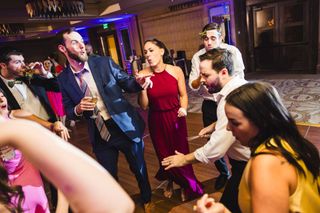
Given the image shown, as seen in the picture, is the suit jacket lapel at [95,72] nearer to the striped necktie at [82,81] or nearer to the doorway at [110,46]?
the striped necktie at [82,81]

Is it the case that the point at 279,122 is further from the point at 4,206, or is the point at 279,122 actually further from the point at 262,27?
the point at 262,27

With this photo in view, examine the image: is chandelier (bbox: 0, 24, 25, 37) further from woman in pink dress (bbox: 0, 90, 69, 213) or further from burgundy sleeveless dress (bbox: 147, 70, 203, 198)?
woman in pink dress (bbox: 0, 90, 69, 213)

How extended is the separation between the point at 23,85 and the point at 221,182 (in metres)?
2.15

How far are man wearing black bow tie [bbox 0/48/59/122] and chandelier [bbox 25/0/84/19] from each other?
205 centimetres

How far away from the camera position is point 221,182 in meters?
2.59

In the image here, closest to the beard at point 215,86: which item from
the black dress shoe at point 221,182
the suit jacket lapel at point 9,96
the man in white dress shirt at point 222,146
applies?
the man in white dress shirt at point 222,146

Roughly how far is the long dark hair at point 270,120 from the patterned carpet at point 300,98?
10.2 feet

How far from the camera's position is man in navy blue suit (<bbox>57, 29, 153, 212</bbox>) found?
79.6 inches

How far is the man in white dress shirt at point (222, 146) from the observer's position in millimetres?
1476

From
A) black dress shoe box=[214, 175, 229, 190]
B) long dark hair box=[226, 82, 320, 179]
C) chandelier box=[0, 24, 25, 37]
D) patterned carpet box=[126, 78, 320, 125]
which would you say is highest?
chandelier box=[0, 24, 25, 37]

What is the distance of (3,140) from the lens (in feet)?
1.35

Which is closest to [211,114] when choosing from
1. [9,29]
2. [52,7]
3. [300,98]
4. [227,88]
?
[227,88]

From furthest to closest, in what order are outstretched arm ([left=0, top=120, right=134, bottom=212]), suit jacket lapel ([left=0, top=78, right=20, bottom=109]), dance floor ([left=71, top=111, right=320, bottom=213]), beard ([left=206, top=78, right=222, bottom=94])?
dance floor ([left=71, top=111, right=320, bottom=213]) → suit jacket lapel ([left=0, top=78, right=20, bottom=109]) → beard ([left=206, top=78, right=222, bottom=94]) → outstretched arm ([left=0, top=120, right=134, bottom=212])

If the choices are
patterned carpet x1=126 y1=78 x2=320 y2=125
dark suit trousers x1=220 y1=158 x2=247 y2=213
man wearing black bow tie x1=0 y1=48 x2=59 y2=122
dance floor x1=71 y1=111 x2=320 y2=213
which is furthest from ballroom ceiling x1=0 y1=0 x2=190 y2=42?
dark suit trousers x1=220 y1=158 x2=247 y2=213
